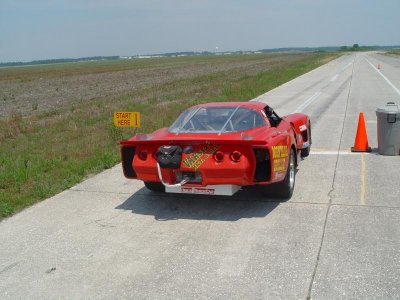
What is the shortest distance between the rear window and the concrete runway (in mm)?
1025

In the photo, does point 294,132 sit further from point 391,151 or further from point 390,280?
point 390,280

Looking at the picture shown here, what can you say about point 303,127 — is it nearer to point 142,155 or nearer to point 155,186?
point 155,186

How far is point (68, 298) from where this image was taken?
13.5 feet

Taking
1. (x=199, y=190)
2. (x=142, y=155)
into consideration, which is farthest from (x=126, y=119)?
(x=199, y=190)

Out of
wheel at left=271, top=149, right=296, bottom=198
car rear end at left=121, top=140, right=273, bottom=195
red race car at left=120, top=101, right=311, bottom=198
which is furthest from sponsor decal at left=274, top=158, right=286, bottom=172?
wheel at left=271, top=149, right=296, bottom=198

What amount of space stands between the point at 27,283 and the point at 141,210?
7.14ft

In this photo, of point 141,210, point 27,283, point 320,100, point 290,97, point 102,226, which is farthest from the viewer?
point 290,97

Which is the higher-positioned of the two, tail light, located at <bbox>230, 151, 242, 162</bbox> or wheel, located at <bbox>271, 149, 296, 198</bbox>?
tail light, located at <bbox>230, 151, 242, 162</bbox>

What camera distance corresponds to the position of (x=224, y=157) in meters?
5.68

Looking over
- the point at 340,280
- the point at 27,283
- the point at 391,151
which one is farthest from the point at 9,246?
the point at 391,151

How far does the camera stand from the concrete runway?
418 centimetres

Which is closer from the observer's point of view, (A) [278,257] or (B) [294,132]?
Answer: (A) [278,257]

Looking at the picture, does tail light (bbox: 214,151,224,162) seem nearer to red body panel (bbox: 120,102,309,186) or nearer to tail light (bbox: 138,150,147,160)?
red body panel (bbox: 120,102,309,186)

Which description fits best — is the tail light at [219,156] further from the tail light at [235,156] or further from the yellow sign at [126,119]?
the yellow sign at [126,119]
